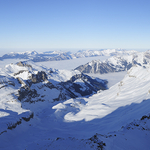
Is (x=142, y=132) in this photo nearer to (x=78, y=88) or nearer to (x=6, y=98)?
(x=6, y=98)

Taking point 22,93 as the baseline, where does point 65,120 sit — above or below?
below

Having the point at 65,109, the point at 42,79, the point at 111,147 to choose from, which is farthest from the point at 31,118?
the point at 42,79

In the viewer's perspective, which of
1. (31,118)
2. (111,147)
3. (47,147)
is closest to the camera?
(111,147)

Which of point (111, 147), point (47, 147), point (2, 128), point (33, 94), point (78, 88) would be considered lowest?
→ point (78, 88)

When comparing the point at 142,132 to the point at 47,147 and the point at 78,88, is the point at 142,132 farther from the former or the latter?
the point at 78,88

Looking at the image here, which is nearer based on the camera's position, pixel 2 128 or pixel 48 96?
pixel 2 128

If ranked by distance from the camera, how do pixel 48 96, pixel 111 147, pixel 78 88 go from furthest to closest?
pixel 78 88 < pixel 48 96 < pixel 111 147

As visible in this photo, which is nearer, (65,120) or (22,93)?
(65,120)

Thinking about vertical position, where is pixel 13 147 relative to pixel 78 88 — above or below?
above

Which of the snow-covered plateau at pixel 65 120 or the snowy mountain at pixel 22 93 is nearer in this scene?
the snow-covered plateau at pixel 65 120

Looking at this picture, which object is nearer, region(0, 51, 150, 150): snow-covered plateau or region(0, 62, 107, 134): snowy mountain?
region(0, 51, 150, 150): snow-covered plateau
